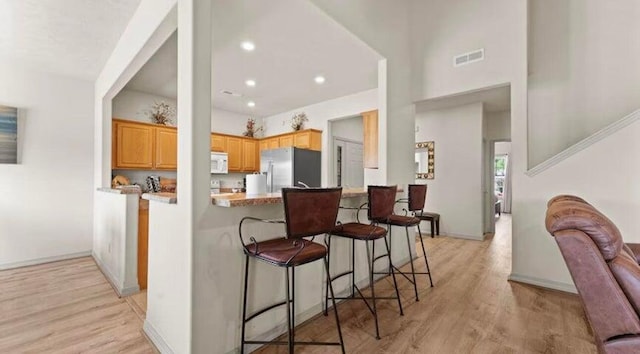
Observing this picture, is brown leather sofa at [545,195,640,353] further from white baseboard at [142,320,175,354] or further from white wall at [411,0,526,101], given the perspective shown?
white wall at [411,0,526,101]

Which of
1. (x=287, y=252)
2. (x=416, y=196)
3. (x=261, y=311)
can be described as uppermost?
(x=416, y=196)

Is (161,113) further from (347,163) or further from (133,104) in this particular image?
(347,163)

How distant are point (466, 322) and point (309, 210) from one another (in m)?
1.74

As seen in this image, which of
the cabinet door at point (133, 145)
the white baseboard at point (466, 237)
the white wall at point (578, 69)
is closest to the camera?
the white wall at point (578, 69)

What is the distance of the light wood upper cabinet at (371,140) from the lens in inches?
177

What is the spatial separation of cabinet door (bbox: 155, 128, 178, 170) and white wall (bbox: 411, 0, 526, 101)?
13.7 feet

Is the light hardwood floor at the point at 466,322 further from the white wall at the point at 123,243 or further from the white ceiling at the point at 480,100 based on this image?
the white ceiling at the point at 480,100

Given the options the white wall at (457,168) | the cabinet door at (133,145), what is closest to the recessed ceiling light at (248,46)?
the cabinet door at (133,145)

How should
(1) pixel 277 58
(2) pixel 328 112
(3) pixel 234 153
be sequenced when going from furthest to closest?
1. (3) pixel 234 153
2. (2) pixel 328 112
3. (1) pixel 277 58

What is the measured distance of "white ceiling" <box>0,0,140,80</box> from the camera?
8.04 ft

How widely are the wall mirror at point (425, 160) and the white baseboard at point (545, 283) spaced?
2.86m

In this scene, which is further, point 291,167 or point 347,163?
point 347,163

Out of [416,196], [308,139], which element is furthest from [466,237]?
[308,139]

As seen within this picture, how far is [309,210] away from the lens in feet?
5.11
